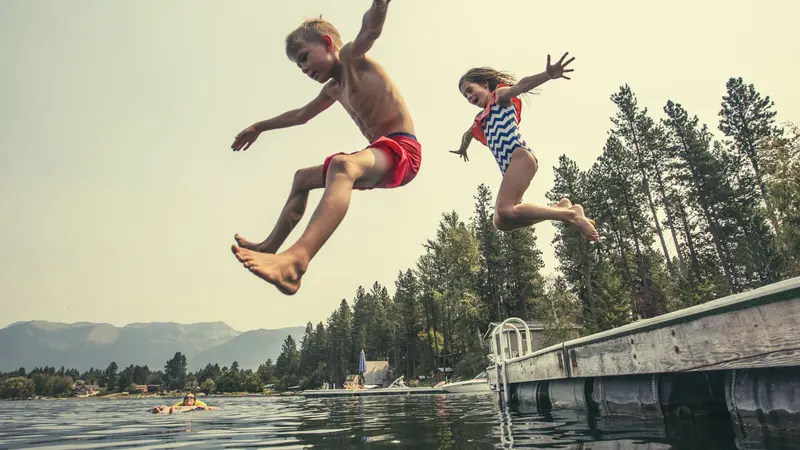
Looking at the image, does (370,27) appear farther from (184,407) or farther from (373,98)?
(184,407)

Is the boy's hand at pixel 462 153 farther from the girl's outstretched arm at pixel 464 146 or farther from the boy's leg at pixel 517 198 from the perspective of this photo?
the boy's leg at pixel 517 198

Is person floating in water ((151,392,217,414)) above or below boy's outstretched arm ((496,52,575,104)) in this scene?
below

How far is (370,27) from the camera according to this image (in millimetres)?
2631

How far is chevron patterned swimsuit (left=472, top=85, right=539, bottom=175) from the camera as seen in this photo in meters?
4.08

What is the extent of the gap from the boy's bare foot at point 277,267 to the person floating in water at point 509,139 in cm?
206

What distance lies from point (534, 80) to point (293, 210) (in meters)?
2.14

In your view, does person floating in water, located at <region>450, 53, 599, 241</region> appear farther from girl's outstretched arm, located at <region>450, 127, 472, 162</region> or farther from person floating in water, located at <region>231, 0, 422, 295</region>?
person floating in water, located at <region>231, 0, 422, 295</region>

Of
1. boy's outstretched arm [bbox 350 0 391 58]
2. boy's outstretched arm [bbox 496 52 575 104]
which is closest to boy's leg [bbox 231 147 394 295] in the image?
boy's outstretched arm [bbox 350 0 391 58]

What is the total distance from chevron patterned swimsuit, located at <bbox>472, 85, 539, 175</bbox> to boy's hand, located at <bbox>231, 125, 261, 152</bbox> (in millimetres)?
2046

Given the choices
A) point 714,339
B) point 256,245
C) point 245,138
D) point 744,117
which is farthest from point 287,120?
point 744,117

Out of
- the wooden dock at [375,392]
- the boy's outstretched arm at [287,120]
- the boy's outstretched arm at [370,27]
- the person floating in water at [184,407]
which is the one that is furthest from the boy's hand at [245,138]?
the wooden dock at [375,392]

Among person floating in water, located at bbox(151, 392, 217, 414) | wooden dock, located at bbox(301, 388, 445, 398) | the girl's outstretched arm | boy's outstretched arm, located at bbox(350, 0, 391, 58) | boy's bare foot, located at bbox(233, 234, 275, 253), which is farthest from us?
wooden dock, located at bbox(301, 388, 445, 398)

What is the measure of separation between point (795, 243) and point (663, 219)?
17.0m

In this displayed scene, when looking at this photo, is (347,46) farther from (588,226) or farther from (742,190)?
(742,190)
